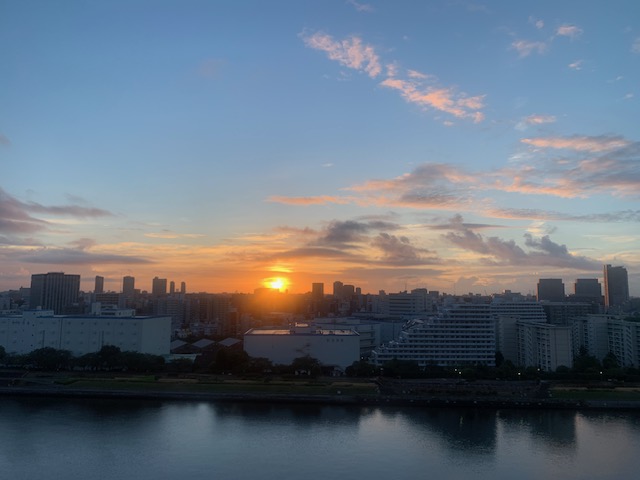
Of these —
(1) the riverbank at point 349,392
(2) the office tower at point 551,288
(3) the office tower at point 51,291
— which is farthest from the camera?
(2) the office tower at point 551,288

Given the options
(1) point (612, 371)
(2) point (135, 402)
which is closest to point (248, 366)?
(2) point (135, 402)

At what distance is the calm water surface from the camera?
11133 mm

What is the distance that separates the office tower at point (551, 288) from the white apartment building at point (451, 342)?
134ft

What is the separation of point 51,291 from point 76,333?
3191 cm

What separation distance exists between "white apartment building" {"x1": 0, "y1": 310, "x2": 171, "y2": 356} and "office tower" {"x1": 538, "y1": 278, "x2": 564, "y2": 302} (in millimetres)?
48203

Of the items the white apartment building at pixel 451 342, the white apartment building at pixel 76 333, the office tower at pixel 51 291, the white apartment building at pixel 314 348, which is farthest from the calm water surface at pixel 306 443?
the office tower at pixel 51 291

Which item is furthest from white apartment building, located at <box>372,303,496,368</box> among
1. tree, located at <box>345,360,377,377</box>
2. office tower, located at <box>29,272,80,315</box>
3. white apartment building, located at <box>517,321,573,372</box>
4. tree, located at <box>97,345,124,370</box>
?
office tower, located at <box>29,272,80,315</box>

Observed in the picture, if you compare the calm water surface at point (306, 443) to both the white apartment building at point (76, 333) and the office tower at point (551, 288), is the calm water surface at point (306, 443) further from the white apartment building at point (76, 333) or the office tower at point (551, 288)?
the office tower at point (551, 288)

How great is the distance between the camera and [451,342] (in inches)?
912

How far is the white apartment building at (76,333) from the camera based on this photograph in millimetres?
24516

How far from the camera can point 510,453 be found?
12.4 metres

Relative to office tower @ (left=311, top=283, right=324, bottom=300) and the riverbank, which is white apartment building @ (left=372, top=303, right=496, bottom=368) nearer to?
the riverbank

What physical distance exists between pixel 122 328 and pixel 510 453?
60.2ft

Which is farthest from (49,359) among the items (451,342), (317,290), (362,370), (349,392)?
(317,290)
